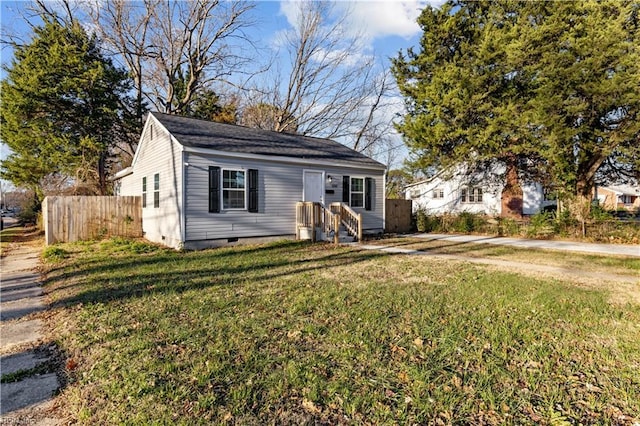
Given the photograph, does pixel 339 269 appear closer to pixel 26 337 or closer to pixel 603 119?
pixel 26 337

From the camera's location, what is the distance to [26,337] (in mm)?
3887

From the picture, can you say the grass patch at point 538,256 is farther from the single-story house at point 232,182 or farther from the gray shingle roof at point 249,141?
the gray shingle roof at point 249,141

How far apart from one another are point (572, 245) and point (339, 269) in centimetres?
914

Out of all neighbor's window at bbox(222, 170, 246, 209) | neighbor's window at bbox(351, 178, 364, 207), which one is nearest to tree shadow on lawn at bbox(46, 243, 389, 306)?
neighbor's window at bbox(222, 170, 246, 209)

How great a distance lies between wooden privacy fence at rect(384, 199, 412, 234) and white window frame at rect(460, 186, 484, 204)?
31.9 feet

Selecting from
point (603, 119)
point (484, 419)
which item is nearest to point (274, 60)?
point (603, 119)

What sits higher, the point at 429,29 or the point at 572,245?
the point at 429,29

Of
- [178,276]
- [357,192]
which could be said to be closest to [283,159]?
[357,192]

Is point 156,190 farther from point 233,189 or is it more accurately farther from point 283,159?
point 283,159

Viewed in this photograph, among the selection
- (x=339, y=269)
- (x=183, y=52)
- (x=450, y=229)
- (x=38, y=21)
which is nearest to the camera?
(x=339, y=269)

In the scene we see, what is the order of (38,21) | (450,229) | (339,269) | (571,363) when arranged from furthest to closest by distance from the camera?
1. (38,21)
2. (450,229)
3. (339,269)
4. (571,363)

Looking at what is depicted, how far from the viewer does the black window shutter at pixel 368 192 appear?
47.8ft

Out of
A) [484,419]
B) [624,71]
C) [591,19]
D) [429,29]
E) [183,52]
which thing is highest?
[183,52]

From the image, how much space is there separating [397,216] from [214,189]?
937 centimetres
